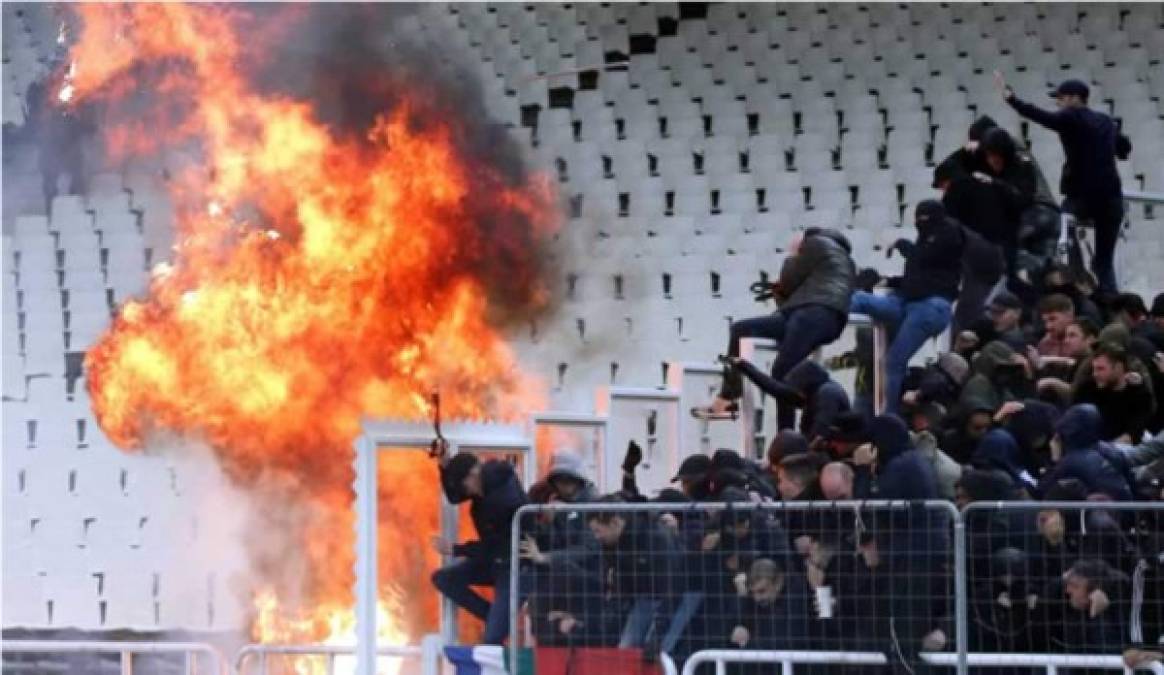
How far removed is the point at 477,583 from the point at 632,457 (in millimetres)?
1614

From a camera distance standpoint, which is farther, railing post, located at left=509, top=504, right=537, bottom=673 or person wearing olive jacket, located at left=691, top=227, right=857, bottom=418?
person wearing olive jacket, located at left=691, top=227, right=857, bottom=418

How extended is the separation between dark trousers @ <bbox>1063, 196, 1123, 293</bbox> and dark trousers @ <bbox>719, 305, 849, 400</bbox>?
5.85 ft

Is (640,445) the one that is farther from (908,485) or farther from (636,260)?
(636,260)

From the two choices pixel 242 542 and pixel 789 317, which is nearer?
pixel 789 317

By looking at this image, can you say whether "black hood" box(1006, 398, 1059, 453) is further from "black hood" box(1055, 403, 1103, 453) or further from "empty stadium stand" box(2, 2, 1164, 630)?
"empty stadium stand" box(2, 2, 1164, 630)

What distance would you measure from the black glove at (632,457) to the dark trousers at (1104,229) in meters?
2.36

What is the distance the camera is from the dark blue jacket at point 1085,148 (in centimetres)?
1273

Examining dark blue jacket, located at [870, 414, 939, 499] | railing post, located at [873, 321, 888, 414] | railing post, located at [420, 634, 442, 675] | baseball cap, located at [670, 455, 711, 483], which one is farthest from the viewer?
railing post, located at [873, 321, 888, 414]

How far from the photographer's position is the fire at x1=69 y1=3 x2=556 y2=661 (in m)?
13.1

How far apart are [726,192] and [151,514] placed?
4152 mm

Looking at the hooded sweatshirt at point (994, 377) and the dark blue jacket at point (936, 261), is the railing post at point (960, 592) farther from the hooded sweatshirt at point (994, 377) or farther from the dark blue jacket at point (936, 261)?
the dark blue jacket at point (936, 261)

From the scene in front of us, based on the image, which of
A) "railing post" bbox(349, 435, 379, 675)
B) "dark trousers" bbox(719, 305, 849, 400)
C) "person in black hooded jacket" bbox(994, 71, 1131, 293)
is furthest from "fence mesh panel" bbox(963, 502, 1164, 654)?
"person in black hooded jacket" bbox(994, 71, 1131, 293)

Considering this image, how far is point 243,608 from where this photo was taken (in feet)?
53.0

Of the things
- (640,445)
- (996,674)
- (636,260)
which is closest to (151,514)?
(636,260)
